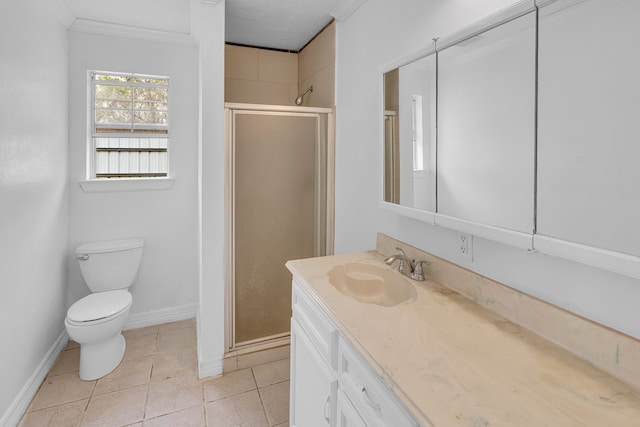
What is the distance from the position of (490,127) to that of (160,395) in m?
2.26

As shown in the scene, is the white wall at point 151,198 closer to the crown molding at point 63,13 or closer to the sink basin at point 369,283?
the crown molding at point 63,13

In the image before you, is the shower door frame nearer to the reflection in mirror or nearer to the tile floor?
the tile floor

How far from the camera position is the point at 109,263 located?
2469 mm

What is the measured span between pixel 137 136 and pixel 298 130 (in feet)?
4.61

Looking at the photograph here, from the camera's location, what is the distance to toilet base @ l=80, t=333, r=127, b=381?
2131 mm

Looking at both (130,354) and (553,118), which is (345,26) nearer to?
(553,118)

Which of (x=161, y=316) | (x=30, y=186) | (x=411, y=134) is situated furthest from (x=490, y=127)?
(x=161, y=316)

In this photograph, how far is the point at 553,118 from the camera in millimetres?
913

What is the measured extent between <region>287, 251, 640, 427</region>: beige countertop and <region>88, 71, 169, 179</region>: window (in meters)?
2.29

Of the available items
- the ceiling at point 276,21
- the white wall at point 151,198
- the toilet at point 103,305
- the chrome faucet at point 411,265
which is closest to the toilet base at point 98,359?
the toilet at point 103,305

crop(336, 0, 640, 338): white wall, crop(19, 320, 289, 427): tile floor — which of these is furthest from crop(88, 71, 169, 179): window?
crop(336, 0, 640, 338): white wall

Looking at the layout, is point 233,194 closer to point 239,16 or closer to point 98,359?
point 239,16

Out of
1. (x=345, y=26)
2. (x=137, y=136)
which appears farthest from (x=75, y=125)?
(x=345, y=26)

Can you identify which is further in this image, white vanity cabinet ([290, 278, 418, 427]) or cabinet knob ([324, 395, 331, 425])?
A: cabinet knob ([324, 395, 331, 425])
